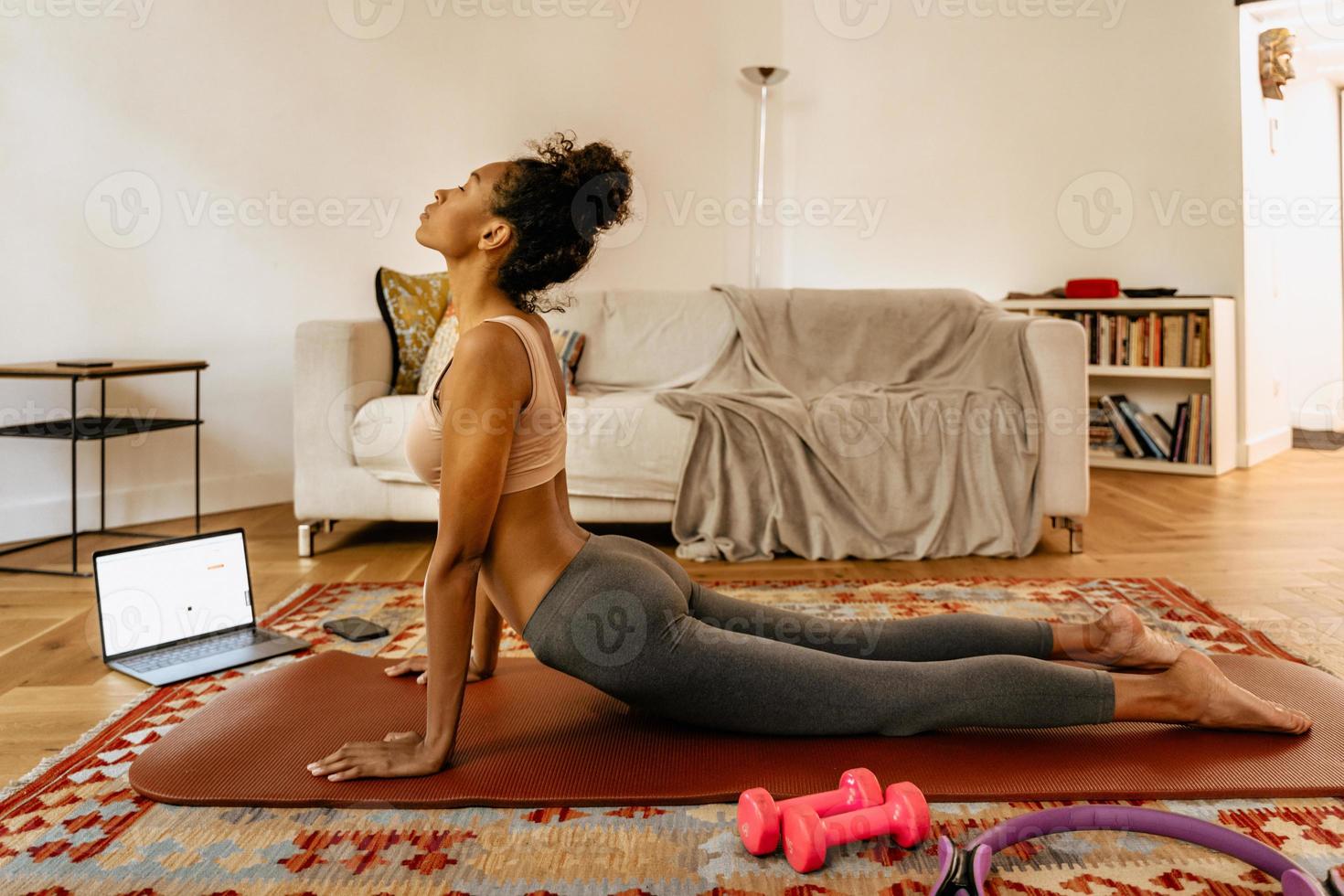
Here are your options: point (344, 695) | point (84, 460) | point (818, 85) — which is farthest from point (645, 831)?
point (818, 85)

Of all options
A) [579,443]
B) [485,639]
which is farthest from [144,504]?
[485,639]

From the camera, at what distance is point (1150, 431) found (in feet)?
15.7

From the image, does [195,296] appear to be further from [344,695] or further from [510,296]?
[510,296]

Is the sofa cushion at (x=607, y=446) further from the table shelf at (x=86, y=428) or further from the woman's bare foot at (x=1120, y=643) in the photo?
the woman's bare foot at (x=1120, y=643)

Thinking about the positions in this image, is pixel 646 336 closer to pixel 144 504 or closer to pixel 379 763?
pixel 144 504

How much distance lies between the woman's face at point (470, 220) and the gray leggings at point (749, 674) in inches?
18.3

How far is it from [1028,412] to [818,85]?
2.79 m

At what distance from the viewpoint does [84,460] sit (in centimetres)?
362

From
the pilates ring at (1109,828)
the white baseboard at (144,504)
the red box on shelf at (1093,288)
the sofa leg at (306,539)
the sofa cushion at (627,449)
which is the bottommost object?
the pilates ring at (1109,828)

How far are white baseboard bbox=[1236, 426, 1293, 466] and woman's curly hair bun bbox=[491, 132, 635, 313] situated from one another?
4139 millimetres

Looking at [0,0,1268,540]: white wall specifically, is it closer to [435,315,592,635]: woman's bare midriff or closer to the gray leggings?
[435,315,592,635]: woman's bare midriff

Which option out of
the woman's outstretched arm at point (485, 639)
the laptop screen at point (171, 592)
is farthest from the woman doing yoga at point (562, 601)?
the laptop screen at point (171, 592)

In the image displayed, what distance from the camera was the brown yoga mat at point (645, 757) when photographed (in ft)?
4.86

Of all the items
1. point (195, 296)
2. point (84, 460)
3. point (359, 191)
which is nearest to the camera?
point (84, 460)
